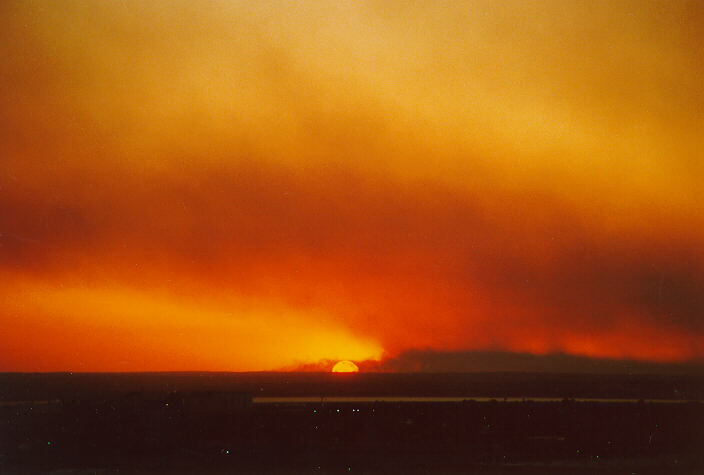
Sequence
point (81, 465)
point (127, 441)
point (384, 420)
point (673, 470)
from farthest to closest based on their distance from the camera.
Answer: point (384, 420), point (127, 441), point (81, 465), point (673, 470)

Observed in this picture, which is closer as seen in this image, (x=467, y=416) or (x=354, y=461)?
(x=354, y=461)

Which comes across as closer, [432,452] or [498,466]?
[498,466]

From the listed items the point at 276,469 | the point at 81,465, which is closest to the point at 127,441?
the point at 81,465

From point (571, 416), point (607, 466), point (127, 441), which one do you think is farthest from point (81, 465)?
point (571, 416)

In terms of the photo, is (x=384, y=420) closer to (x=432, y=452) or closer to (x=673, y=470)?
(x=432, y=452)

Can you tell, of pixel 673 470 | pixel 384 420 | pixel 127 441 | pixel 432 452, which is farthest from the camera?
pixel 384 420

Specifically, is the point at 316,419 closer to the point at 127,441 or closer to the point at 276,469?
the point at 127,441
